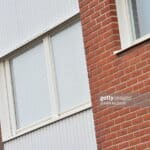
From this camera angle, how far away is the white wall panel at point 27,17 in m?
10.8

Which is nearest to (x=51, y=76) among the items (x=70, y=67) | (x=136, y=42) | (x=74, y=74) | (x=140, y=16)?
(x=70, y=67)

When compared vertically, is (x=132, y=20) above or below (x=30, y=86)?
below

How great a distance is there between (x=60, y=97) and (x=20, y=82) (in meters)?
1.50

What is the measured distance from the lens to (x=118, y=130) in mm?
9156

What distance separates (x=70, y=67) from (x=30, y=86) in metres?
1.43

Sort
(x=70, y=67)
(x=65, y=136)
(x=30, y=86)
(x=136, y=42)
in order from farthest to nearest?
(x=30, y=86), (x=70, y=67), (x=65, y=136), (x=136, y=42)

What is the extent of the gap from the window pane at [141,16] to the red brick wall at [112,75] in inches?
11.3

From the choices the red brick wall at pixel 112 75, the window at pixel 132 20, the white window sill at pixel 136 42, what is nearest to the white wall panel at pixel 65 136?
the red brick wall at pixel 112 75

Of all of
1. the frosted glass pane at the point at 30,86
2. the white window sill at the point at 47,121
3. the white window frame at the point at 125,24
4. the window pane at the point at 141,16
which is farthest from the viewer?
the frosted glass pane at the point at 30,86

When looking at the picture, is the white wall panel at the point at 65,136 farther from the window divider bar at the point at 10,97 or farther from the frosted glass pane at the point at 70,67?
the window divider bar at the point at 10,97

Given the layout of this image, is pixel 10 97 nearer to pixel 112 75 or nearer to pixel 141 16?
pixel 112 75

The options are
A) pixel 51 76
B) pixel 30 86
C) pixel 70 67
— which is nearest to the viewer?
pixel 70 67

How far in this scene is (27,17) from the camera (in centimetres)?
1169

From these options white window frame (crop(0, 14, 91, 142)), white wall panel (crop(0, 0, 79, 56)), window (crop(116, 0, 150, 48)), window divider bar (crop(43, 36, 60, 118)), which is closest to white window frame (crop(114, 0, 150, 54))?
window (crop(116, 0, 150, 48))
